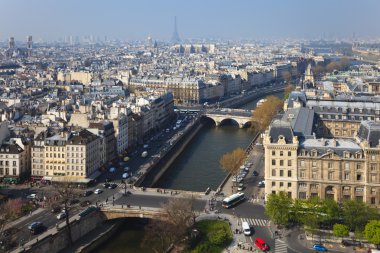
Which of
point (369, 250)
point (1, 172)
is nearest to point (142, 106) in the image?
point (1, 172)

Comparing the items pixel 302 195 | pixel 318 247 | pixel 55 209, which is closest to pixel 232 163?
pixel 302 195

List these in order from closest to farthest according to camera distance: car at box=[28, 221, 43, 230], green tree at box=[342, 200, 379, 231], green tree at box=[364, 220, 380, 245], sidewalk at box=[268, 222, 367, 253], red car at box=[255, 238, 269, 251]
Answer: green tree at box=[364, 220, 380, 245] < red car at box=[255, 238, 269, 251] < sidewalk at box=[268, 222, 367, 253] < green tree at box=[342, 200, 379, 231] < car at box=[28, 221, 43, 230]

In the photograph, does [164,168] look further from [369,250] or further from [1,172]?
[369,250]

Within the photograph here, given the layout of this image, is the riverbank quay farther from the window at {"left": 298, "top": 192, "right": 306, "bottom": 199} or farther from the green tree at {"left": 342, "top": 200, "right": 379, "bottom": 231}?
the green tree at {"left": 342, "top": 200, "right": 379, "bottom": 231}

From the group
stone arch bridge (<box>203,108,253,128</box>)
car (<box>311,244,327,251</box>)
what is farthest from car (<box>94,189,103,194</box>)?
stone arch bridge (<box>203,108,253,128</box>)

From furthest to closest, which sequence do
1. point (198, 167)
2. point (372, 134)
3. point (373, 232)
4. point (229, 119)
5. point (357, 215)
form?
point (229, 119)
point (198, 167)
point (372, 134)
point (357, 215)
point (373, 232)

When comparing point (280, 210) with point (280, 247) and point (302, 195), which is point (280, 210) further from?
point (302, 195)

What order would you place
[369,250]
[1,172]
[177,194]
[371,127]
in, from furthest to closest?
[1,172]
[177,194]
[371,127]
[369,250]
